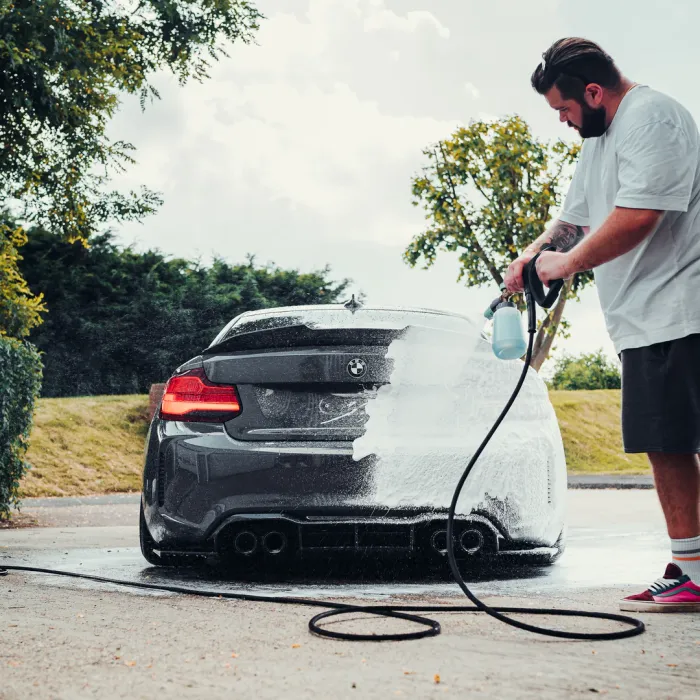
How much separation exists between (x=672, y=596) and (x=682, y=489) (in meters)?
0.43

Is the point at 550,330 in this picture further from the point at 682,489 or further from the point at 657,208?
the point at 657,208

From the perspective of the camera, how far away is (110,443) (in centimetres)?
1839

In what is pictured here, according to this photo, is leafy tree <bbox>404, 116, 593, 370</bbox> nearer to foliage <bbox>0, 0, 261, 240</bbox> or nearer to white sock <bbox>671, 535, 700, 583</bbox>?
foliage <bbox>0, 0, 261, 240</bbox>

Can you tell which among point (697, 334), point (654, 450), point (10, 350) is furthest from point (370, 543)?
point (10, 350)

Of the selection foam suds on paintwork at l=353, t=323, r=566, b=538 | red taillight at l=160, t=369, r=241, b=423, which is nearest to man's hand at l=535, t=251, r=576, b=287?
foam suds on paintwork at l=353, t=323, r=566, b=538

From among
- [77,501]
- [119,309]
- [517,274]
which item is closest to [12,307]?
[77,501]

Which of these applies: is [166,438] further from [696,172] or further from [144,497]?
[696,172]

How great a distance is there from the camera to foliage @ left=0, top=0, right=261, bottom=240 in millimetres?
15359

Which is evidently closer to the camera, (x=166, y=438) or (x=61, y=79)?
(x=166, y=438)

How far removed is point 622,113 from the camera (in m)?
4.04

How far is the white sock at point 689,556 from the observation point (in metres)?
3.96

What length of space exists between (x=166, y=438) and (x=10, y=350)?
198 inches

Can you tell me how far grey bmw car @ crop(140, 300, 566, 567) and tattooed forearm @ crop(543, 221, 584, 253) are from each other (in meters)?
0.79

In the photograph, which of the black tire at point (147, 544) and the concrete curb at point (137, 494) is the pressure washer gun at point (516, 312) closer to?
the black tire at point (147, 544)
